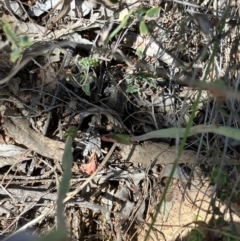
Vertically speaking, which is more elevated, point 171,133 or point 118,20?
point 118,20

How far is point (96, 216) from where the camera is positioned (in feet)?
6.00

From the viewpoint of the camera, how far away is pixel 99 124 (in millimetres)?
1751

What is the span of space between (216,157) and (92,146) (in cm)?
47

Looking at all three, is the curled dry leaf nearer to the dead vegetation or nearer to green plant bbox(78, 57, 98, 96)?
the dead vegetation

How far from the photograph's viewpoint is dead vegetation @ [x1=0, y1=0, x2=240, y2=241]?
1.73 m

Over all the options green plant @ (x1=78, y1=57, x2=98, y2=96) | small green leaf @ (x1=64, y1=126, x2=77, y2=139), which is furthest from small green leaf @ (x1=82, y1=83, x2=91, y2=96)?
small green leaf @ (x1=64, y1=126, x2=77, y2=139)

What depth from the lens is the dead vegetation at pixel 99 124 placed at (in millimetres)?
1726

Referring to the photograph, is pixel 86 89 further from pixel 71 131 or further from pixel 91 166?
pixel 91 166

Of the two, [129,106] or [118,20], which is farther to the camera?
[129,106]

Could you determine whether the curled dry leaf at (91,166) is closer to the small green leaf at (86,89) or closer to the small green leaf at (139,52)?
the small green leaf at (86,89)

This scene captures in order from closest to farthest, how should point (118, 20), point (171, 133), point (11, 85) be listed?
point (171, 133), point (118, 20), point (11, 85)

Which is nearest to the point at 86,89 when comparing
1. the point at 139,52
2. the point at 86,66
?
the point at 86,66

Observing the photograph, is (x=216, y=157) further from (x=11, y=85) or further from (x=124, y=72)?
(x=11, y=85)

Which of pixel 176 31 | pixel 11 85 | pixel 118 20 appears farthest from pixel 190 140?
pixel 11 85
